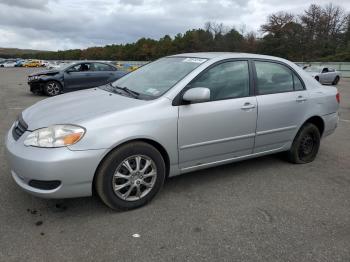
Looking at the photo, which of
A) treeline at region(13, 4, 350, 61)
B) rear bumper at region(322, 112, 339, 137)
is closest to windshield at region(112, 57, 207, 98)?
rear bumper at region(322, 112, 339, 137)

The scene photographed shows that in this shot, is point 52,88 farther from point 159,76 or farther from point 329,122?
point 329,122

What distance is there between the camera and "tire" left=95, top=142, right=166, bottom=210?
323 cm

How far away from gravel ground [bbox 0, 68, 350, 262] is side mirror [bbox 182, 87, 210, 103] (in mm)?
1088

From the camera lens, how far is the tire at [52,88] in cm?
1345

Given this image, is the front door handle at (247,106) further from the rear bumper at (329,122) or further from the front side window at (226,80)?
the rear bumper at (329,122)

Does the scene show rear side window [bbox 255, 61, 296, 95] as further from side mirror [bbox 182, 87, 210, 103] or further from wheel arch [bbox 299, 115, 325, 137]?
side mirror [bbox 182, 87, 210, 103]

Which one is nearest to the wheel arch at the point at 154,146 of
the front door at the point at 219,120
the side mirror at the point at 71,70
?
the front door at the point at 219,120

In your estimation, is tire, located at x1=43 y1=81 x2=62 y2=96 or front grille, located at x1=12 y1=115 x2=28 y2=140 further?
tire, located at x1=43 y1=81 x2=62 y2=96

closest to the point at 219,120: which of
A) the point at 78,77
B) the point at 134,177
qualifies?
the point at 134,177

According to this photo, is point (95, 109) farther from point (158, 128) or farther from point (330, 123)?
point (330, 123)

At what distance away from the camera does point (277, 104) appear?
4.43 m

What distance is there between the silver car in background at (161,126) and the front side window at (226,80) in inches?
0.5

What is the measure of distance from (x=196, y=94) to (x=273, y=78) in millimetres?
1540

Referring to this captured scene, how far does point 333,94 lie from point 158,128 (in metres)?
3.14
